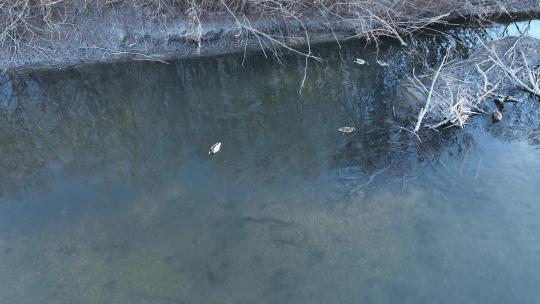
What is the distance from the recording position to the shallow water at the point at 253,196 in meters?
5.55

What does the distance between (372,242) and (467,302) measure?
121cm

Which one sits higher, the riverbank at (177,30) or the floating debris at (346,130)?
the riverbank at (177,30)

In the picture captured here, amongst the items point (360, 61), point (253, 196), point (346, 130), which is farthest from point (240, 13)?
point (253, 196)

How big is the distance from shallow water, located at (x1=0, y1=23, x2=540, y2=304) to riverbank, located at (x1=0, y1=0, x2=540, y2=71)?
64 centimetres

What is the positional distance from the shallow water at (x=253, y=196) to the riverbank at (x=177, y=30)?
2.09ft

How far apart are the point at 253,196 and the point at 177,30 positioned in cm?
476

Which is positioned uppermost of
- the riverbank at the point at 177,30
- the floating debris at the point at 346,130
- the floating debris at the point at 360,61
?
the riverbank at the point at 177,30

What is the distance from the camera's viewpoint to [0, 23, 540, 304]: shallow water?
5547mm

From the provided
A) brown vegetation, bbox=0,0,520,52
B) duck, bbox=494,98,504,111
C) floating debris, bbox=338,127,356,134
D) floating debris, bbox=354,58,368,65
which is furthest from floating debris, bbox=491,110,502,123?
floating debris, bbox=354,58,368,65

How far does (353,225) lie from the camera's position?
6219mm

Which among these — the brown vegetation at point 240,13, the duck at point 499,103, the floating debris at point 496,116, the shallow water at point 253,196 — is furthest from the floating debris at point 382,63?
the floating debris at point 496,116

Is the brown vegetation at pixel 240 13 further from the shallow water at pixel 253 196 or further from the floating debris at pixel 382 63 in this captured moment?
the shallow water at pixel 253 196

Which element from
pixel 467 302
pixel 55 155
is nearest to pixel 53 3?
pixel 55 155

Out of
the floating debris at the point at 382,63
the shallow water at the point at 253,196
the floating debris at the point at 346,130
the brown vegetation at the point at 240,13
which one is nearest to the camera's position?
the shallow water at the point at 253,196
